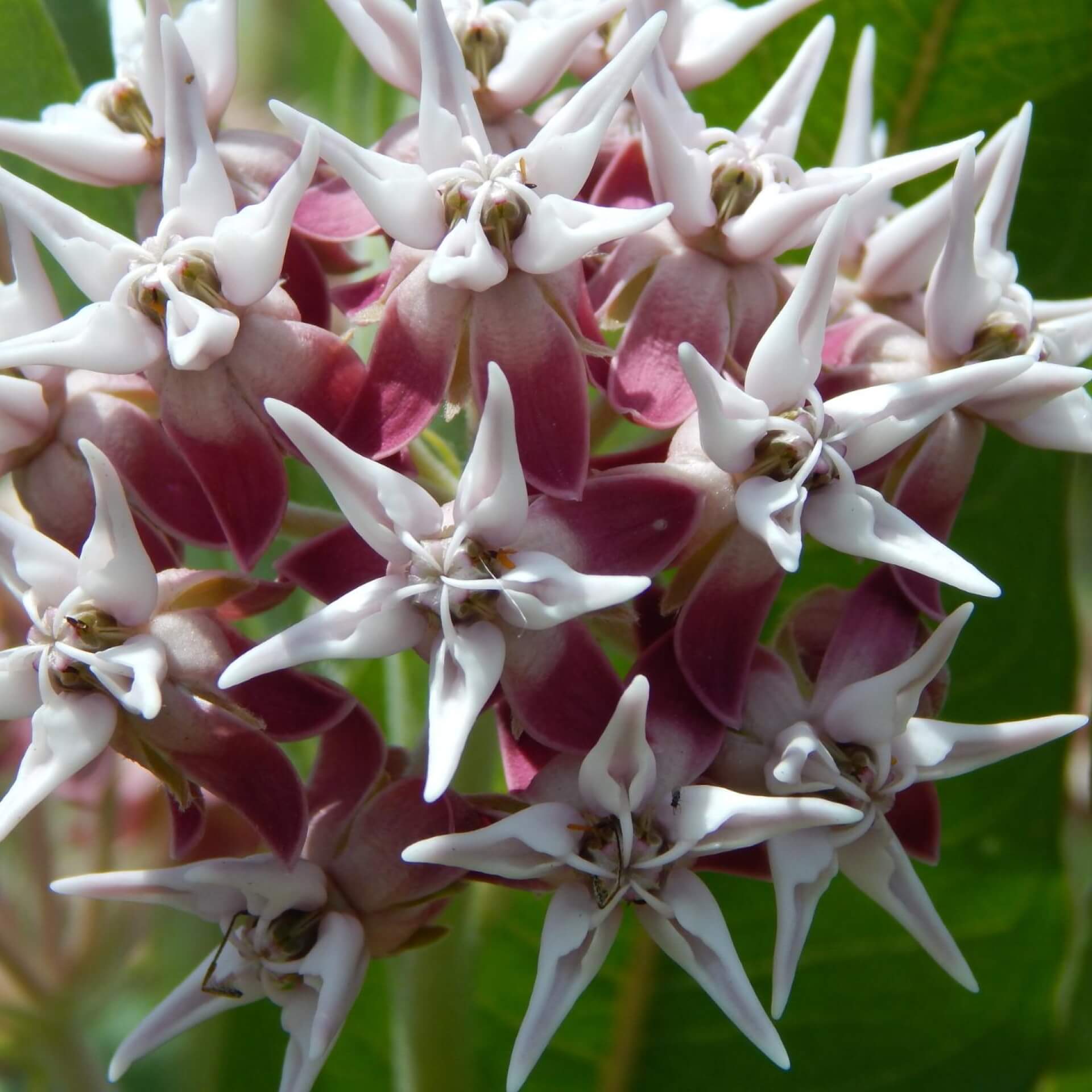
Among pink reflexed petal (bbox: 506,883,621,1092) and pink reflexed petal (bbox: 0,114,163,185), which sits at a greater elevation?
pink reflexed petal (bbox: 0,114,163,185)

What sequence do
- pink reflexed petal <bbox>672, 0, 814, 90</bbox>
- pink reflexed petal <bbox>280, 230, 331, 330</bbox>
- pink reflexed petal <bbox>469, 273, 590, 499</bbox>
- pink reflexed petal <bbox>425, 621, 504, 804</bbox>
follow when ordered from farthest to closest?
pink reflexed petal <bbox>672, 0, 814, 90</bbox>
pink reflexed petal <bbox>280, 230, 331, 330</bbox>
pink reflexed petal <bbox>469, 273, 590, 499</bbox>
pink reflexed petal <bbox>425, 621, 504, 804</bbox>

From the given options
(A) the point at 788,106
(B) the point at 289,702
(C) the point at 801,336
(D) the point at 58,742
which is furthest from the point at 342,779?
(A) the point at 788,106

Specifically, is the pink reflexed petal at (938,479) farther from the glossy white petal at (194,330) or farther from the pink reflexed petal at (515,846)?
the glossy white petal at (194,330)

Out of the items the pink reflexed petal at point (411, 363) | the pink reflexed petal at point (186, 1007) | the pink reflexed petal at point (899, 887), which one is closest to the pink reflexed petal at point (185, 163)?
the pink reflexed petal at point (411, 363)

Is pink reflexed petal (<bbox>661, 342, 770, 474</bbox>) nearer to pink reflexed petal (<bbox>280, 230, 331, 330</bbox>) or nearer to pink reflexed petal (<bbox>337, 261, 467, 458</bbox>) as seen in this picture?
pink reflexed petal (<bbox>337, 261, 467, 458</bbox>)

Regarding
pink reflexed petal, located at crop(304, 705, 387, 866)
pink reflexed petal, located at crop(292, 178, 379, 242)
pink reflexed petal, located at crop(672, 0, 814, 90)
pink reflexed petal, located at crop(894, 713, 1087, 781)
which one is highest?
pink reflexed petal, located at crop(672, 0, 814, 90)

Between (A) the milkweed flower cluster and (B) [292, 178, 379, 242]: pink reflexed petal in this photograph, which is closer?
(A) the milkweed flower cluster

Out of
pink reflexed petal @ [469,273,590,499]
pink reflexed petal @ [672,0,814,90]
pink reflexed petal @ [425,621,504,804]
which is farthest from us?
pink reflexed petal @ [672,0,814,90]

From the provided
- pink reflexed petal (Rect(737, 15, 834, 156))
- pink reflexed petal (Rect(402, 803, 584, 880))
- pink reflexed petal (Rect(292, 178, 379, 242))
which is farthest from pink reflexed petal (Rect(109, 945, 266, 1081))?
pink reflexed petal (Rect(737, 15, 834, 156))
